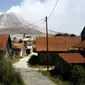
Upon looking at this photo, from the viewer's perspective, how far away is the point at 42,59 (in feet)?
179

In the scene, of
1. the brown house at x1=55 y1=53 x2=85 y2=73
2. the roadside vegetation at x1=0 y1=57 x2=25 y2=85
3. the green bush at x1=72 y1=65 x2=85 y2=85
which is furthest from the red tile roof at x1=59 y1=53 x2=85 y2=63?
the roadside vegetation at x1=0 y1=57 x2=25 y2=85

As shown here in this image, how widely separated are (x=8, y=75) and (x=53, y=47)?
31064 millimetres

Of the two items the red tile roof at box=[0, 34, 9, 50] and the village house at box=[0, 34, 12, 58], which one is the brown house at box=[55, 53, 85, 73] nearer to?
the village house at box=[0, 34, 12, 58]

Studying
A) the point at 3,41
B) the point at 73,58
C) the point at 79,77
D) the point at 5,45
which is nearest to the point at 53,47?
the point at 5,45

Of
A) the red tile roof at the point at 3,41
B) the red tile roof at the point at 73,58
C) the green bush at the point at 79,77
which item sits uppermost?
the red tile roof at the point at 3,41

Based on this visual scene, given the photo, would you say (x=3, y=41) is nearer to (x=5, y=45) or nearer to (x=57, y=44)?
(x=5, y=45)

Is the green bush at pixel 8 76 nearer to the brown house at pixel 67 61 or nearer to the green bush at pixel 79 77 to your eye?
the green bush at pixel 79 77

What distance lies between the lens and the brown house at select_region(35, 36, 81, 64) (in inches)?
2144

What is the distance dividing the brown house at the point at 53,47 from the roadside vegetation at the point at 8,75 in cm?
2594

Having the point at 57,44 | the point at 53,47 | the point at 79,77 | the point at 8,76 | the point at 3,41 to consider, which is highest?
the point at 3,41

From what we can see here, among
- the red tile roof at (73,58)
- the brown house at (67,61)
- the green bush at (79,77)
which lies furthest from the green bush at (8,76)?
the red tile roof at (73,58)

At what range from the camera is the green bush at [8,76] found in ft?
83.6

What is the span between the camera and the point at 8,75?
1013 inches

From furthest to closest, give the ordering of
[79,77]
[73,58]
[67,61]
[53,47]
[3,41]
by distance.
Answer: [3,41]
[53,47]
[73,58]
[67,61]
[79,77]
